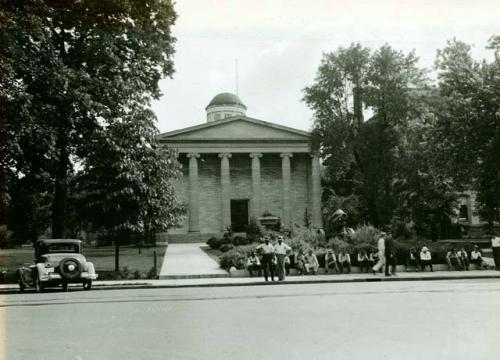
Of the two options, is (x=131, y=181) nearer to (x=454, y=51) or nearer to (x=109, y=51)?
(x=109, y=51)

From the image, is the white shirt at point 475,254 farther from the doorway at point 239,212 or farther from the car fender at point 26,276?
the doorway at point 239,212

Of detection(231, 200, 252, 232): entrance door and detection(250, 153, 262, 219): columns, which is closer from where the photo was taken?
detection(250, 153, 262, 219): columns

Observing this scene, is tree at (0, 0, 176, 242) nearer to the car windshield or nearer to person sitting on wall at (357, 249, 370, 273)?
the car windshield

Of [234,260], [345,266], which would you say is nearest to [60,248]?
[234,260]

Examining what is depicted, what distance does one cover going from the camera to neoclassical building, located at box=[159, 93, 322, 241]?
53.8 metres

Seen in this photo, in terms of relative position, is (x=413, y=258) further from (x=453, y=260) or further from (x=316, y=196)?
(x=316, y=196)

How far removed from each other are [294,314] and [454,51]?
81.5 ft

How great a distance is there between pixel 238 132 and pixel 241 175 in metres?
5.05

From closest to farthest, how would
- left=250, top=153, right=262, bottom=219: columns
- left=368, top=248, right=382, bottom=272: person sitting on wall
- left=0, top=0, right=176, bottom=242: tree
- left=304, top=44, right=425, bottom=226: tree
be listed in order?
left=0, top=0, right=176, bottom=242: tree
left=368, top=248, right=382, bottom=272: person sitting on wall
left=304, top=44, right=425, bottom=226: tree
left=250, top=153, right=262, bottom=219: columns

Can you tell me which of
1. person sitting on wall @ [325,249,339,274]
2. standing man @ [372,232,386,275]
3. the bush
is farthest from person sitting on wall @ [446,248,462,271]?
the bush

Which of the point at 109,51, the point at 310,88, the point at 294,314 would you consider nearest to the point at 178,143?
the point at 310,88

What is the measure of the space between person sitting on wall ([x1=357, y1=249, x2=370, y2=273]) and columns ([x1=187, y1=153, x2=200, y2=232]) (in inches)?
1242

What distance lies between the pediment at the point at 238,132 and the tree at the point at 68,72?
25.2 metres

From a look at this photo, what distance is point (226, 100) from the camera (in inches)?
2707
